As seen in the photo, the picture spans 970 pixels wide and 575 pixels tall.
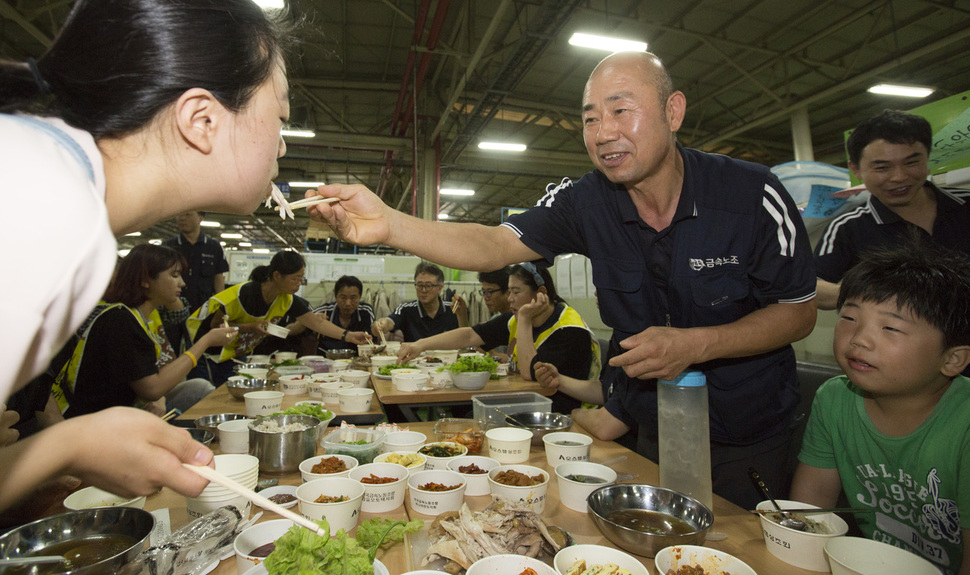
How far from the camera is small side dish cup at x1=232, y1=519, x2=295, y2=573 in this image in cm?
98

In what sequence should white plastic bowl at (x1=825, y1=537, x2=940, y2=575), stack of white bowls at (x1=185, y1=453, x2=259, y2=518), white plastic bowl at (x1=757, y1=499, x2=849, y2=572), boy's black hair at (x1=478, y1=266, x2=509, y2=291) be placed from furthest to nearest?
boy's black hair at (x1=478, y1=266, x2=509, y2=291), stack of white bowls at (x1=185, y1=453, x2=259, y2=518), white plastic bowl at (x1=757, y1=499, x2=849, y2=572), white plastic bowl at (x1=825, y1=537, x2=940, y2=575)

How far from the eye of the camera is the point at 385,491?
1.34m

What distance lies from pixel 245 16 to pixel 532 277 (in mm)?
2880

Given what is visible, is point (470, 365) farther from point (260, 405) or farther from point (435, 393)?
point (260, 405)

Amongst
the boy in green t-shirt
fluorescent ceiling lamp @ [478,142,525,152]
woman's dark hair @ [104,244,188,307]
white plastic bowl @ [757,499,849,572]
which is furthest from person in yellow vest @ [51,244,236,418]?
fluorescent ceiling lamp @ [478,142,525,152]

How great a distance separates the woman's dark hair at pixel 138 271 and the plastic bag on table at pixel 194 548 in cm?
241

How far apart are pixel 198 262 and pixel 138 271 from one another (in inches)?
112

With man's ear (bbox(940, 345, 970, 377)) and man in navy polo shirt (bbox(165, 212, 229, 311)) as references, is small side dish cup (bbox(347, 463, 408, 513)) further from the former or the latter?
man in navy polo shirt (bbox(165, 212, 229, 311))

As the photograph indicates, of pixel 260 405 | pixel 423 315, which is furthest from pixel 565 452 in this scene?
pixel 423 315

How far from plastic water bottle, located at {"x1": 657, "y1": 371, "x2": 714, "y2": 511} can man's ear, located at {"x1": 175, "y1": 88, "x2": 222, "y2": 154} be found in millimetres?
1302

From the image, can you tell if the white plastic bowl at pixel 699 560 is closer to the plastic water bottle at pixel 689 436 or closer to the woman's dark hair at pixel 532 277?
the plastic water bottle at pixel 689 436

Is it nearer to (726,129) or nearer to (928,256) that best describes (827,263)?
(928,256)

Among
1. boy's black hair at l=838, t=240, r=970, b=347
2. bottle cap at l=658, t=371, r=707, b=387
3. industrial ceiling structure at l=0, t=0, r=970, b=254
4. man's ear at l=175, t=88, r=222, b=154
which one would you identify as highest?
industrial ceiling structure at l=0, t=0, r=970, b=254

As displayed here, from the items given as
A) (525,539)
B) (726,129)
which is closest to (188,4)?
(525,539)
